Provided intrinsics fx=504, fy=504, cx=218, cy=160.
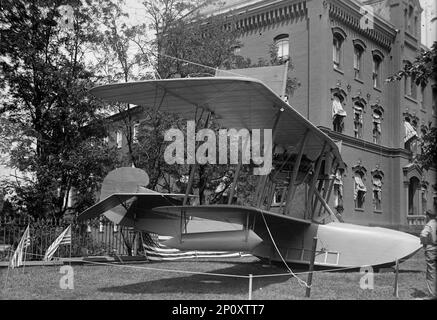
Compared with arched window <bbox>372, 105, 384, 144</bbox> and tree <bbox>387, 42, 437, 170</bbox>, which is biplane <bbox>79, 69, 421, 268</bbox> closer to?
tree <bbox>387, 42, 437, 170</bbox>

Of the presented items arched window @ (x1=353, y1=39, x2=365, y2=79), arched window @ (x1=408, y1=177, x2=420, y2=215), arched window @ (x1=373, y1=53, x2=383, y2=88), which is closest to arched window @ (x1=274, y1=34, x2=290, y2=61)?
arched window @ (x1=353, y1=39, x2=365, y2=79)

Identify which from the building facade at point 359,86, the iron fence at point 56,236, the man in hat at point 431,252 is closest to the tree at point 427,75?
the man in hat at point 431,252

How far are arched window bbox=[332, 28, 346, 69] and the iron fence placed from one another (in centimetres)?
1704

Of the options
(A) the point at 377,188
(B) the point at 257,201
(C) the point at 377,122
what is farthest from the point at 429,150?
(C) the point at 377,122

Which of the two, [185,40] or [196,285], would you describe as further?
[185,40]

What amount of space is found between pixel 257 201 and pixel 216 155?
862 centimetres

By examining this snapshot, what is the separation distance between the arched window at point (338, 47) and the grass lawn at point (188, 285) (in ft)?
60.6

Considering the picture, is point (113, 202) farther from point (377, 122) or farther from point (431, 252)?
point (377, 122)

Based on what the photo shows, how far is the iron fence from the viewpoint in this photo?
17.7 metres

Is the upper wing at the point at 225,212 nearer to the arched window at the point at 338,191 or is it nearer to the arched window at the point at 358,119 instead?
the arched window at the point at 338,191

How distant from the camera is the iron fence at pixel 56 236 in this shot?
17.7 m

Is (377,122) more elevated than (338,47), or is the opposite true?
(338,47)

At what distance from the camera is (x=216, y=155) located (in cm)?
2083

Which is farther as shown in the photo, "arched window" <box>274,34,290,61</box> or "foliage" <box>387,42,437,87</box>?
"arched window" <box>274,34,290,61</box>
